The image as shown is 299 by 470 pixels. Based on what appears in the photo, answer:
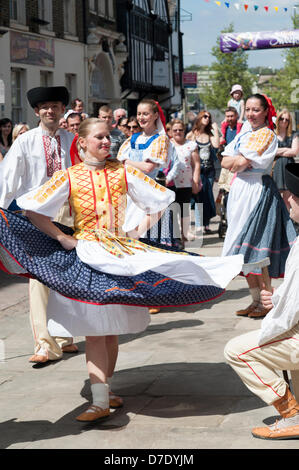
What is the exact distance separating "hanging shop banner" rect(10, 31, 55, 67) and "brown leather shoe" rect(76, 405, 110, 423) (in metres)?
19.2

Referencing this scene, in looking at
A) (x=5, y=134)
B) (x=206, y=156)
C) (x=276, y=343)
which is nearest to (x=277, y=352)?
(x=276, y=343)

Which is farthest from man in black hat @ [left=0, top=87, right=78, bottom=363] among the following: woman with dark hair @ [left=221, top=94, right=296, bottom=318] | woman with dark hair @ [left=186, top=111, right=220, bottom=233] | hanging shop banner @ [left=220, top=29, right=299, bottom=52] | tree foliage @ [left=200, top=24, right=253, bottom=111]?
tree foliage @ [left=200, top=24, right=253, bottom=111]

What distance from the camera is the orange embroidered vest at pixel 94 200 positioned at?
509 centimetres

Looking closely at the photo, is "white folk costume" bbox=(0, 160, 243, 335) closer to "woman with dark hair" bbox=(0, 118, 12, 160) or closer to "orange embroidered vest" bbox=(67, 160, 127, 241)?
"orange embroidered vest" bbox=(67, 160, 127, 241)

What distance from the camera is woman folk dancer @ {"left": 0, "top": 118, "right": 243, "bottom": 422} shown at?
479cm

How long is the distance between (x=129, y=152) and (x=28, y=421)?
388 centimetres

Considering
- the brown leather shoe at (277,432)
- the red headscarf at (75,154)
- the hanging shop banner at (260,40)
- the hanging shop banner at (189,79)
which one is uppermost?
the hanging shop banner at (260,40)

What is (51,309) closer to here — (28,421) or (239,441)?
(28,421)

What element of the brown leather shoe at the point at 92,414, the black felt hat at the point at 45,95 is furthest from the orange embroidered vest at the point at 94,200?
the black felt hat at the point at 45,95

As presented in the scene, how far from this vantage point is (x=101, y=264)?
4.77m

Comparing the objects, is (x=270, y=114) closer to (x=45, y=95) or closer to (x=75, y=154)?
(x=45, y=95)

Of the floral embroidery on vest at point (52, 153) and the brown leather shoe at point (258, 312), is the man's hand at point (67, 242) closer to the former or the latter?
the floral embroidery on vest at point (52, 153)

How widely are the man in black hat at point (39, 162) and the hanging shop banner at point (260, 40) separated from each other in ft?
93.4

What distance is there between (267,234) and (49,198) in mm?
3044
